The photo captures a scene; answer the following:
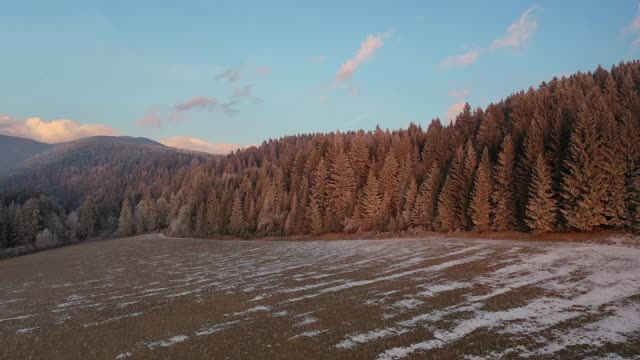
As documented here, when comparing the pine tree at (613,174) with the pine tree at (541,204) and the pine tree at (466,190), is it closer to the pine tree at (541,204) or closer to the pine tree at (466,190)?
the pine tree at (541,204)

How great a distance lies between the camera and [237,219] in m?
103

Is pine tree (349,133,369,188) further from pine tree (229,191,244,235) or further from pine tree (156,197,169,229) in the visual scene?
pine tree (156,197,169,229)

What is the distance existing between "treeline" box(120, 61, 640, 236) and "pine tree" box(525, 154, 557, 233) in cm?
16

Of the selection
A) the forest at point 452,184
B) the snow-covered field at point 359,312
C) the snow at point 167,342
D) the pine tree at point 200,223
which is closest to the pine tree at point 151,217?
the forest at point 452,184

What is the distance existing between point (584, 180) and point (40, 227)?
15716 cm

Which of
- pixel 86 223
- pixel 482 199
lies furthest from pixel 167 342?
pixel 86 223

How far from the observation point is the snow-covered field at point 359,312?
1532 centimetres

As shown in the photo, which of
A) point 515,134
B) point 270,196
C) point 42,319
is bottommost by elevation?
point 42,319

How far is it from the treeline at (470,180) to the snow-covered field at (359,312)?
53.7 ft

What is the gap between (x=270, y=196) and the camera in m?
101

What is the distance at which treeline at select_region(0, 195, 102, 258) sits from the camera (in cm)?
11744

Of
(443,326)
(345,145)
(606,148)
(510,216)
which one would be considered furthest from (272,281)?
(345,145)

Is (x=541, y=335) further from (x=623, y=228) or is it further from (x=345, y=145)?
(x=345, y=145)

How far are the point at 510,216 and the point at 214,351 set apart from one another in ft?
182
